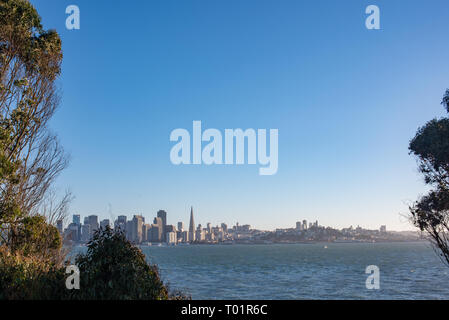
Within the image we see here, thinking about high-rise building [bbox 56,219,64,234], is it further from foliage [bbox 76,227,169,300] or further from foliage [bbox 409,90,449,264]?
foliage [bbox 409,90,449,264]

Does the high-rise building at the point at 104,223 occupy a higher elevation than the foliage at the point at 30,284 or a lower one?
higher

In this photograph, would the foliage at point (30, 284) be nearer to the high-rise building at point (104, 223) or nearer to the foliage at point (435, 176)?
the high-rise building at point (104, 223)

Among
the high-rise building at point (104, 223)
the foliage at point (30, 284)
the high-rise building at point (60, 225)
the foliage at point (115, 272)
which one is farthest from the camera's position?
the high-rise building at point (60, 225)

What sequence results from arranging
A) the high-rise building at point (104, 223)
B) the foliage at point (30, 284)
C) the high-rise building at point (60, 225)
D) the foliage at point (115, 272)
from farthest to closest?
the high-rise building at point (60, 225), the high-rise building at point (104, 223), the foliage at point (30, 284), the foliage at point (115, 272)

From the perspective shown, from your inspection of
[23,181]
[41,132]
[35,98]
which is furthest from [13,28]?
[23,181]

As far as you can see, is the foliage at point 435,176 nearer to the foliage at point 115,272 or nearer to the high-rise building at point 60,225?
the foliage at point 115,272

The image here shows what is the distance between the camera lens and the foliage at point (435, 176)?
1488 centimetres

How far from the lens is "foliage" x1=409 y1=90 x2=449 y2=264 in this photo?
48.8 feet

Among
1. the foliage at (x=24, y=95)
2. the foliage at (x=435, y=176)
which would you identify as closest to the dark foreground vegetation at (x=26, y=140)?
the foliage at (x=24, y=95)

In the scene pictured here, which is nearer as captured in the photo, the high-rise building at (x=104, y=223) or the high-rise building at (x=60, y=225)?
the high-rise building at (x=104, y=223)
